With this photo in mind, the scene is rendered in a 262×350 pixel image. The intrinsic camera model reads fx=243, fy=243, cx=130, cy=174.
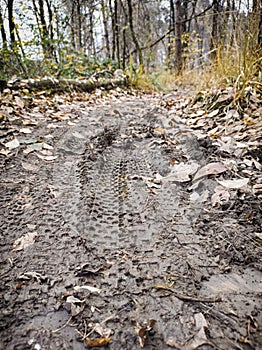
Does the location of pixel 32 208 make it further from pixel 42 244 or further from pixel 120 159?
pixel 120 159

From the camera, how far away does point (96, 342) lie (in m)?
0.67

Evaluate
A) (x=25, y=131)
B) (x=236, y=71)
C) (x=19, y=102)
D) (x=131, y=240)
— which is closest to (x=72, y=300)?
(x=131, y=240)

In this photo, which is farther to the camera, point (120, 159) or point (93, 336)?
point (120, 159)

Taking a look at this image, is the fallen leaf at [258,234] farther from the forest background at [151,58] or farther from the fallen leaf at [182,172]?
the forest background at [151,58]

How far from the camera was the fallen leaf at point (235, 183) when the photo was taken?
129 centimetres

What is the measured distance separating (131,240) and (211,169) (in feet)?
2.38

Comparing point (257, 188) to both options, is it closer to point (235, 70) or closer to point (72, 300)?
point (72, 300)

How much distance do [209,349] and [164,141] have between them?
157 centimetres

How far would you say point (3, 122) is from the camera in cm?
209

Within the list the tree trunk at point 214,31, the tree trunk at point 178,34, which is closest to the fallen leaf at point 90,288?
the tree trunk at point 214,31

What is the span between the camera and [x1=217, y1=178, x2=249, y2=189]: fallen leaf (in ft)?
4.24

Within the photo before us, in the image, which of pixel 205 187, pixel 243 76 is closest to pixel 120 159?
pixel 205 187

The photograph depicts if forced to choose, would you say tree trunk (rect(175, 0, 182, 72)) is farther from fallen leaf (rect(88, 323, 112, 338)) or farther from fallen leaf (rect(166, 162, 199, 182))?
fallen leaf (rect(88, 323, 112, 338))

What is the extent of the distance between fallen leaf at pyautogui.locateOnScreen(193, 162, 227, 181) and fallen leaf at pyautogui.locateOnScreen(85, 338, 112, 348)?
1024mm
